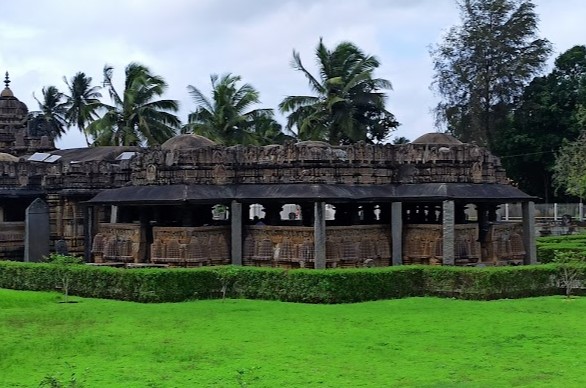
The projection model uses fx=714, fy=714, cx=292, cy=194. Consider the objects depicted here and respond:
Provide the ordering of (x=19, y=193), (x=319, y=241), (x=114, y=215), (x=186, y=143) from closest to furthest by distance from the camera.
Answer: (x=319, y=241)
(x=186, y=143)
(x=114, y=215)
(x=19, y=193)

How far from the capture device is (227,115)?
35.5m

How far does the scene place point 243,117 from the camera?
35.6 m

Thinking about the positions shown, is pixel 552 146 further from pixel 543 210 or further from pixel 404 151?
pixel 404 151

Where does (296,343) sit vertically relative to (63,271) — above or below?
below

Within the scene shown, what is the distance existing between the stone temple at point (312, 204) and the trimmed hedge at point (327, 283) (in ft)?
9.83

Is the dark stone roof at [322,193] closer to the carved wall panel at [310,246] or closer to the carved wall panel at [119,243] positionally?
the carved wall panel at [310,246]

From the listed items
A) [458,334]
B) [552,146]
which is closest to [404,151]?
[458,334]

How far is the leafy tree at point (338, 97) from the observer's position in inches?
1330

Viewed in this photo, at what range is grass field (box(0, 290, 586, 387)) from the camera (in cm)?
937

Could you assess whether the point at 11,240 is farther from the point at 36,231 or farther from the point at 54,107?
the point at 54,107

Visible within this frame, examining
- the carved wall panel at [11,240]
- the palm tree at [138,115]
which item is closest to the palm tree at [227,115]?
the palm tree at [138,115]

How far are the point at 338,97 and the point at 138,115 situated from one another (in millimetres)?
10612

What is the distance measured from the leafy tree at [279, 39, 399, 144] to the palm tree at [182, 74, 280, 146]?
2044 mm

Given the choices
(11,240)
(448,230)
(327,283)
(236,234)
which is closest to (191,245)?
(236,234)
